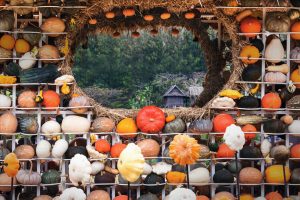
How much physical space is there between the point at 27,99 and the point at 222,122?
2.66m

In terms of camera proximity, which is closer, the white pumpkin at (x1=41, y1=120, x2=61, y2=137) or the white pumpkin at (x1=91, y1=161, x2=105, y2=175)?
the white pumpkin at (x1=91, y1=161, x2=105, y2=175)

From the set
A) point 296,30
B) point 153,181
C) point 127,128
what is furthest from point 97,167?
point 296,30

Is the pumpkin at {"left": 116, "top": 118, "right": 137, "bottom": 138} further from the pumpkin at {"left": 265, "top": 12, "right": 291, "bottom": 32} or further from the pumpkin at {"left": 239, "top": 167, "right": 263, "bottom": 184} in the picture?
the pumpkin at {"left": 265, "top": 12, "right": 291, "bottom": 32}

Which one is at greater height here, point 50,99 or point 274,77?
point 274,77

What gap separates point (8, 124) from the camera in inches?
395

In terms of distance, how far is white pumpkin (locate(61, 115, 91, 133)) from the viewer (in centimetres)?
1010

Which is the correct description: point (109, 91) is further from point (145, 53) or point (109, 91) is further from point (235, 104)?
point (235, 104)

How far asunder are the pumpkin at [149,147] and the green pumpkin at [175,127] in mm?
252

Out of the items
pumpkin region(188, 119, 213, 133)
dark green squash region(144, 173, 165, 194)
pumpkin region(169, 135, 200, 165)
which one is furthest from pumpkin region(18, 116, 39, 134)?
pumpkin region(169, 135, 200, 165)

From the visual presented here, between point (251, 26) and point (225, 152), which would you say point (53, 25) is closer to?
point (251, 26)

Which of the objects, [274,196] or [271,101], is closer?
[274,196]

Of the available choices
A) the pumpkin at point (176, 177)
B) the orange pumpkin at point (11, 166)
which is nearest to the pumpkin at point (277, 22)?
the pumpkin at point (176, 177)

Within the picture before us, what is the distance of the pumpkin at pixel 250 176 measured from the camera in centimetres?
1008

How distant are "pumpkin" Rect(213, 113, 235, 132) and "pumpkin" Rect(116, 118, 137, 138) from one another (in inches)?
43.5
